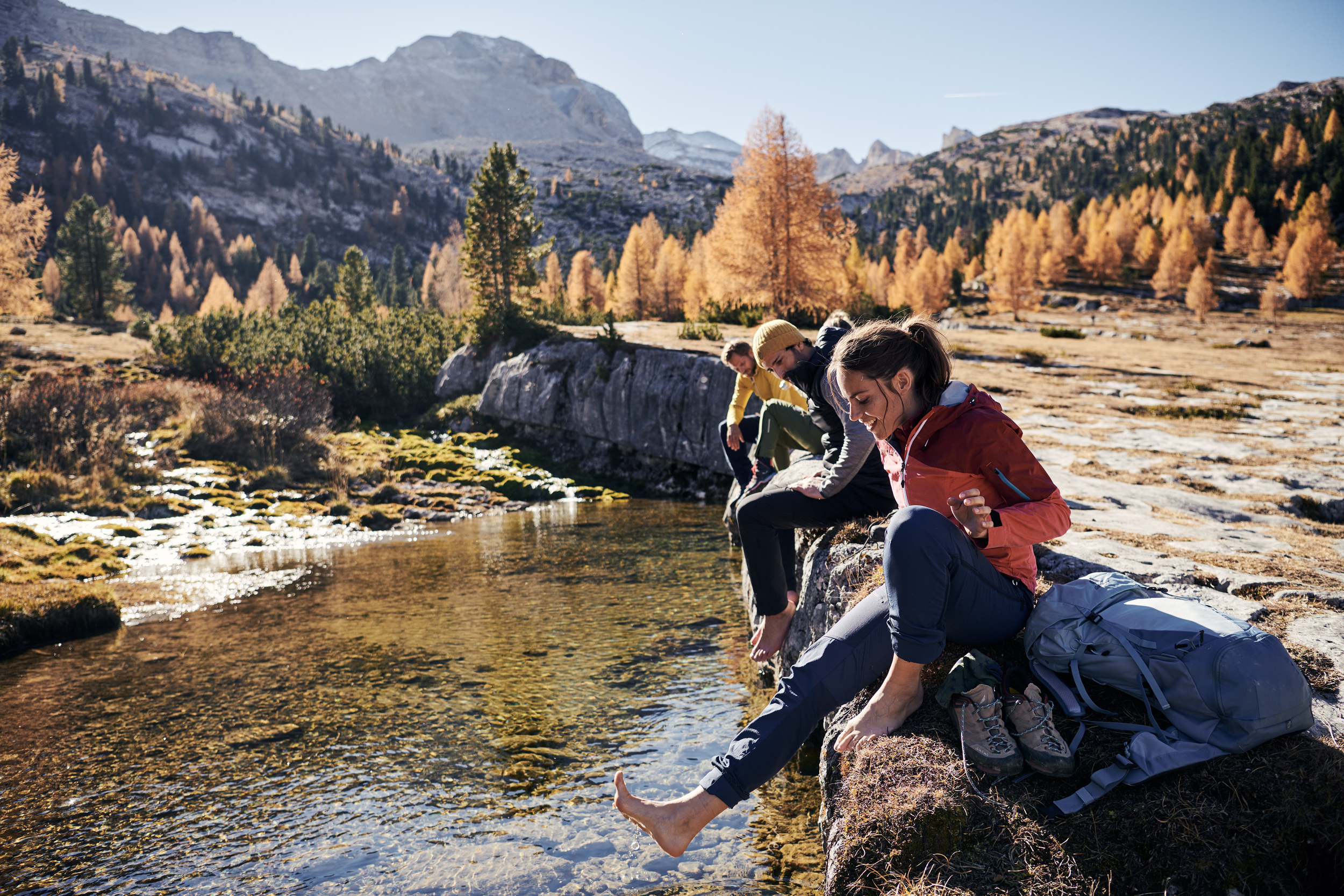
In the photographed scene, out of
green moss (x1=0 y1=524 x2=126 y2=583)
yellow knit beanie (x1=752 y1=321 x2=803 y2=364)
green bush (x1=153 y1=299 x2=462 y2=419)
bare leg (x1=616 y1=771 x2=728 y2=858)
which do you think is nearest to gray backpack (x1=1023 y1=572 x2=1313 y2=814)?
bare leg (x1=616 y1=771 x2=728 y2=858)

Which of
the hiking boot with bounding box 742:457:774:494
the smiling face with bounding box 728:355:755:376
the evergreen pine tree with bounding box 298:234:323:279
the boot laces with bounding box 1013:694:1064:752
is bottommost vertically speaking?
the boot laces with bounding box 1013:694:1064:752

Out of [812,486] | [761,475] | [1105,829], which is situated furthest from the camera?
[761,475]

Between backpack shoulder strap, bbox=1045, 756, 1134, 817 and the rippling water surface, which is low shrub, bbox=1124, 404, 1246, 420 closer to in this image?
the rippling water surface

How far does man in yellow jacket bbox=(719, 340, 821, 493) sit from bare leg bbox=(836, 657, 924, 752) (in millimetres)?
3181

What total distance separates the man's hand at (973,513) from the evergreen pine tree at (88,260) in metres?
62.7

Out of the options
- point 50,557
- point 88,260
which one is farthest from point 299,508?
point 88,260

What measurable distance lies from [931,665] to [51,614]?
9791 mm

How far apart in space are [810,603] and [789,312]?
2167 centimetres

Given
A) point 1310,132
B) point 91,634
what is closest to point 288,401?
point 91,634

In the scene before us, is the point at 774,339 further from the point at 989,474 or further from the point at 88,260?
the point at 88,260

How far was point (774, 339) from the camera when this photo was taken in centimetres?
542

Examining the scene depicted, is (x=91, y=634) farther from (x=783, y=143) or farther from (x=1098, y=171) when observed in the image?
(x=1098, y=171)

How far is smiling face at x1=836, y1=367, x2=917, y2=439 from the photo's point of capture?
3.08m

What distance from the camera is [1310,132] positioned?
101375mm
